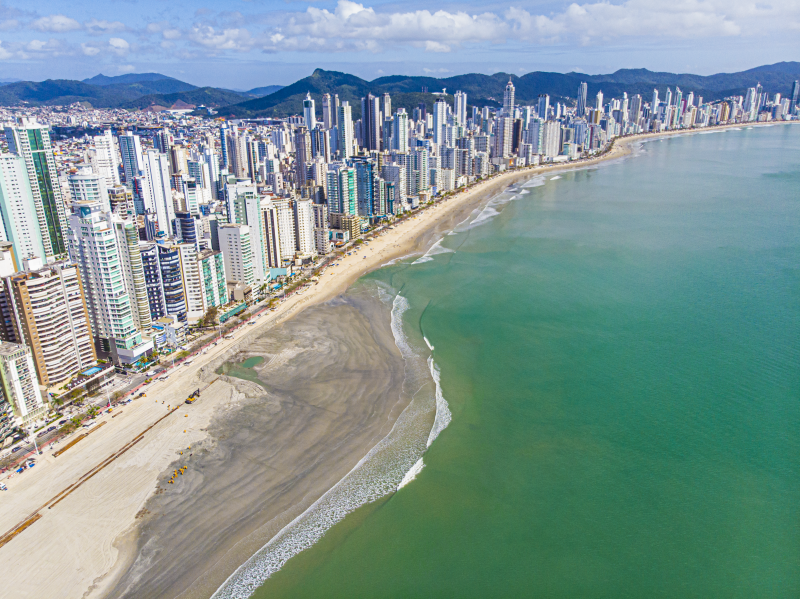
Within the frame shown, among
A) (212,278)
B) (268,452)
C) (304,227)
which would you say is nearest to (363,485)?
(268,452)

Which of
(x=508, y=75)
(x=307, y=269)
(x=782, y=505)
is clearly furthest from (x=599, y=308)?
(x=508, y=75)

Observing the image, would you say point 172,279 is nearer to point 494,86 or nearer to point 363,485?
point 363,485

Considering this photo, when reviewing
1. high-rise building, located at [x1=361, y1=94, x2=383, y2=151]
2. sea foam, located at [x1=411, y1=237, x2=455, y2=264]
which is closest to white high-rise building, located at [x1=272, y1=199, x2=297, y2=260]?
sea foam, located at [x1=411, y1=237, x2=455, y2=264]

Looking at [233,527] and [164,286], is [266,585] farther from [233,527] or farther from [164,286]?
[164,286]

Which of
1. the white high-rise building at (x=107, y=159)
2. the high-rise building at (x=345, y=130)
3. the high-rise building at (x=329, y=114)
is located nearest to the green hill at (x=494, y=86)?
the high-rise building at (x=329, y=114)

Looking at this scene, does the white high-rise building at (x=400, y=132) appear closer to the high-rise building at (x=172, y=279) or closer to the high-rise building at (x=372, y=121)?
the high-rise building at (x=372, y=121)

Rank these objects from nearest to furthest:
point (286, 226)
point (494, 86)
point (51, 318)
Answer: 1. point (51, 318)
2. point (286, 226)
3. point (494, 86)
